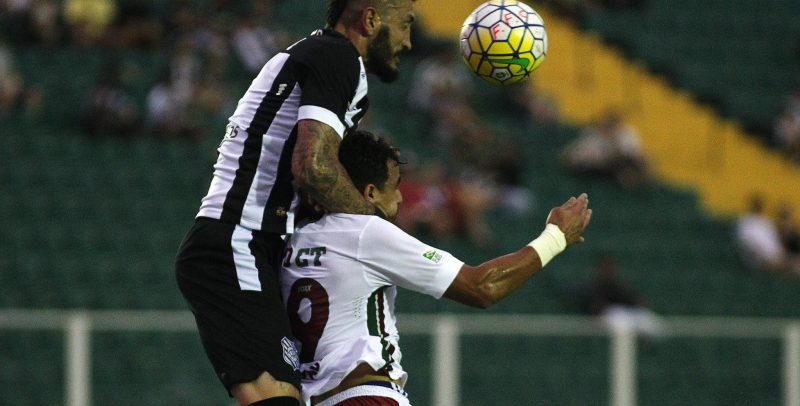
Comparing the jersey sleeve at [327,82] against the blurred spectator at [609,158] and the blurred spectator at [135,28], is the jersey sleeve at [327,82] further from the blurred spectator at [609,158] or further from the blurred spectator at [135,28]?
the blurred spectator at [609,158]

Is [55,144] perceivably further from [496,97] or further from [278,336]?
[278,336]

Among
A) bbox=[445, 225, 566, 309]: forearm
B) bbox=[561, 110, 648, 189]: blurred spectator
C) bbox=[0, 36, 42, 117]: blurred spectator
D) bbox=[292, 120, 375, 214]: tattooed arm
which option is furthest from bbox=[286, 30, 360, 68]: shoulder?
bbox=[561, 110, 648, 189]: blurred spectator

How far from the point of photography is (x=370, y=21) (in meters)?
5.85

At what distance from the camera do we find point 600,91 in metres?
19.1

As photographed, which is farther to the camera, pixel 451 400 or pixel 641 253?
pixel 641 253

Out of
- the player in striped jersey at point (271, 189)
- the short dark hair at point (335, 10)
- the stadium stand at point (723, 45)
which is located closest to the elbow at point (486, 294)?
the player in striped jersey at point (271, 189)

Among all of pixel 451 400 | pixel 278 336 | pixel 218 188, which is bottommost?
pixel 451 400

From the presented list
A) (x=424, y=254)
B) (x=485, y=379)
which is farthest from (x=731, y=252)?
(x=424, y=254)

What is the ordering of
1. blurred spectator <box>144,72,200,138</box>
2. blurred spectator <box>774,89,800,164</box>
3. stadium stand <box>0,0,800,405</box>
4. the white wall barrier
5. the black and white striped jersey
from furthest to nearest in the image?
1. blurred spectator <box>774,89,800,164</box>
2. blurred spectator <box>144,72,200,138</box>
3. stadium stand <box>0,0,800,405</box>
4. the white wall barrier
5. the black and white striped jersey

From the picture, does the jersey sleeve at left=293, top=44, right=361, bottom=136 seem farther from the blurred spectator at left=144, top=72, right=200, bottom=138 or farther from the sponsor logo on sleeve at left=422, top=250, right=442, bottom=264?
the blurred spectator at left=144, top=72, right=200, bottom=138

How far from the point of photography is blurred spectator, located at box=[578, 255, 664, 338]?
42.9 feet

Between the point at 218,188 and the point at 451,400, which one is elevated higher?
the point at 218,188

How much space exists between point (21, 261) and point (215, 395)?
9.16ft

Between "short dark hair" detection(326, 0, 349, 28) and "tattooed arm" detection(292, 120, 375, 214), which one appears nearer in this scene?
"tattooed arm" detection(292, 120, 375, 214)
